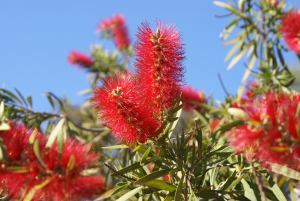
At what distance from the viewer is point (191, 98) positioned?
394 cm

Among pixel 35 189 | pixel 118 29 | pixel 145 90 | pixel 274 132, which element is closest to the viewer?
pixel 274 132

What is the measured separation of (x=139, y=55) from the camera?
1.93 meters

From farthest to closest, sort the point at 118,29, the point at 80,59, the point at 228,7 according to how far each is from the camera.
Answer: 1. the point at 118,29
2. the point at 80,59
3. the point at 228,7

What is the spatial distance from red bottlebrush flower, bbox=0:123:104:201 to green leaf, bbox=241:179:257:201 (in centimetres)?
65

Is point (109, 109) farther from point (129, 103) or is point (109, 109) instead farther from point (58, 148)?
point (58, 148)

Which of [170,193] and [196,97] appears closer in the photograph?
[170,193]

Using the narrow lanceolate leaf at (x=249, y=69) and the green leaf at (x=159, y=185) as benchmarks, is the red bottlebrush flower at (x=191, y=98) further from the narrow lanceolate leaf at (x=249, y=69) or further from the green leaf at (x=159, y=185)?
the green leaf at (x=159, y=185)

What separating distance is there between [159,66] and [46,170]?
572mm

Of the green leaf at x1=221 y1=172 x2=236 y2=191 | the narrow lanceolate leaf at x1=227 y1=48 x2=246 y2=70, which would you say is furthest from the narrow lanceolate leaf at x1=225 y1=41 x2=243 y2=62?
the green leaf at x1=221 y1=172 x2=236 y2=191

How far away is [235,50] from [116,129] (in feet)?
7.42

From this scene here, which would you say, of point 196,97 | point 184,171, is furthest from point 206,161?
point 196,97

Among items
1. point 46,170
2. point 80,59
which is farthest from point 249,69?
point 80,59

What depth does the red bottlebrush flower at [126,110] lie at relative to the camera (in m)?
1.79

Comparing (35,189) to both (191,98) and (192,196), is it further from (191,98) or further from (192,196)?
(191,98)
